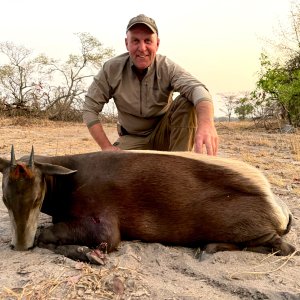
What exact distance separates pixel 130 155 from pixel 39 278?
45.2 inches

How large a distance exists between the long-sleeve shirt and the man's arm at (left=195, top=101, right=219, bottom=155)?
2.63 ft

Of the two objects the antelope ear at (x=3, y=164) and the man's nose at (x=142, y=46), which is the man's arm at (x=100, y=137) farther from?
the antelope ear at (x=3, y=164)

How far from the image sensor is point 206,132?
12.4 feet

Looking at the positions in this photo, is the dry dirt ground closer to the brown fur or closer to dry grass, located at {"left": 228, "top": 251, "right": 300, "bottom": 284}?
dry grass, located at {"left": 228, "top": 251, "right": 300, "bottom": 284}

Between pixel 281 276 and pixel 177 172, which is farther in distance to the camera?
pixel 177 172

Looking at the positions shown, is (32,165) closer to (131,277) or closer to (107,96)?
(131,277)

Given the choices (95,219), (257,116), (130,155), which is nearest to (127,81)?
(130,155)

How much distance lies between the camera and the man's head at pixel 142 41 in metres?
4.80

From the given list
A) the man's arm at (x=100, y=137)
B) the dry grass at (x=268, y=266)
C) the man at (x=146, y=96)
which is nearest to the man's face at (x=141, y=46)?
the man at (x=146, y=96)

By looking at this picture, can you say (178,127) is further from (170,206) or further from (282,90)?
(282,90)

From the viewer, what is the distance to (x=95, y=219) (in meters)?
3.06

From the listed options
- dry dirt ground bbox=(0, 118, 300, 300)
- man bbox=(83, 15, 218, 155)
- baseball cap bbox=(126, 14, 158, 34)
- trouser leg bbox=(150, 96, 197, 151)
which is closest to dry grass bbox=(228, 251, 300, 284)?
dry dirt ground bbox=(0, 118, 300, 300)

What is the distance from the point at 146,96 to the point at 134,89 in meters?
0.15

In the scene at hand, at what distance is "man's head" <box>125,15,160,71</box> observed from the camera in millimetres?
4797
